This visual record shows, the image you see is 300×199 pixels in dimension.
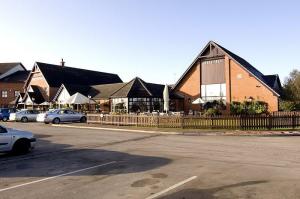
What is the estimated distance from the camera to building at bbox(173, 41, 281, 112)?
37031mm

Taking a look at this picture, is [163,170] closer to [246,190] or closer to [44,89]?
[246,190]

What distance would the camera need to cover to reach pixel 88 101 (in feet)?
139

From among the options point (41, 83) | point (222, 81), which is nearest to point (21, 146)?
point (222, 81)

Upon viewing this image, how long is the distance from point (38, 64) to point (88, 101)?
2296cm

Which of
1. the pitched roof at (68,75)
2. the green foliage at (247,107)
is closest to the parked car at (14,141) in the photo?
the green foliage at (247,107)

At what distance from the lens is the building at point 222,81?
37.0 m

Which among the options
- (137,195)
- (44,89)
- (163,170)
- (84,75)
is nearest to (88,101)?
(44,89)

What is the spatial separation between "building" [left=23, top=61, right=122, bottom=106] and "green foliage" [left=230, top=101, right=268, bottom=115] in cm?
2556

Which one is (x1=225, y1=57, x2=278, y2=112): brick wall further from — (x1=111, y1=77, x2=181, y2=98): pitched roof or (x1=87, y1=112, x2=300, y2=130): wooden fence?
(x1=87, y1=112, x2=300, y2=130): wooden fence

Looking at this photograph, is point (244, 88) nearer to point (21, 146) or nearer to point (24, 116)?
point (24, 116)

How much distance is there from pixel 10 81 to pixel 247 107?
5639 centimetres

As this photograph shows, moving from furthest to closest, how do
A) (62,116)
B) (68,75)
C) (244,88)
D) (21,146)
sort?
(68,75) < (244,88) < (62,116) < (21,146)

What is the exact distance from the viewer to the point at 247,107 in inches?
1412

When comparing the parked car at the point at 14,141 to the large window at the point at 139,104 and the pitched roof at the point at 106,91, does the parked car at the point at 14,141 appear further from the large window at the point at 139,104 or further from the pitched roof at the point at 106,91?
the pitched roof at the point at 106,91
